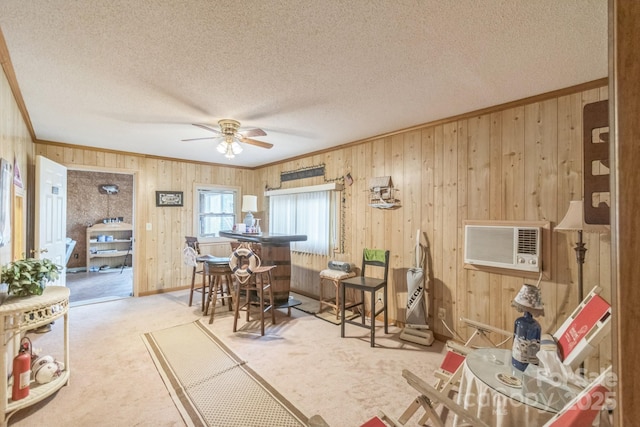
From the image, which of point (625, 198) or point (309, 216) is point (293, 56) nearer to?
point (625, 198)

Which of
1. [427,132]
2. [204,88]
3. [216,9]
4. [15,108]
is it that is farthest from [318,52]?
[15,108]

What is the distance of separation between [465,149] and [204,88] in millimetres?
2502

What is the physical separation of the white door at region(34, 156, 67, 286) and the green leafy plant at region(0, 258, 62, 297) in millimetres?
1300

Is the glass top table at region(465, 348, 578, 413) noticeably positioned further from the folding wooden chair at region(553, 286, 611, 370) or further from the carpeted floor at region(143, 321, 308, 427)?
the carpeted floor at region(143, 321, 308, 427)

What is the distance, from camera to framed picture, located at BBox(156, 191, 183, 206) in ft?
16.3

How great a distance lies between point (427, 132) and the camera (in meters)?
3.18

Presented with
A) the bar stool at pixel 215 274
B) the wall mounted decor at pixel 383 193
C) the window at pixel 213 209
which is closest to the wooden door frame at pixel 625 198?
the wall mounted decor at pixel 383 193

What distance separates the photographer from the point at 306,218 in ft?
15.5

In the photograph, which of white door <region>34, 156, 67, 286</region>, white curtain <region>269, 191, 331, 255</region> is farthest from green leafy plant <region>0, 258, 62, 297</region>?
white curtain <region>269, 191, 331, 255</region>

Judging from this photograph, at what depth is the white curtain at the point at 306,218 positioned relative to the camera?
4.43 m

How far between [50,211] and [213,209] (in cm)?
260

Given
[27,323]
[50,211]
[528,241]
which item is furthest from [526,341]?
[50,211]

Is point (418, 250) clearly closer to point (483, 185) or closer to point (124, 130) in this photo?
point (483, 185)

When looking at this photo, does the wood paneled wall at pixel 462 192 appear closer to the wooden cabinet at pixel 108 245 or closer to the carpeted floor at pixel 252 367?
the carpeted floor at pixel 252 367
